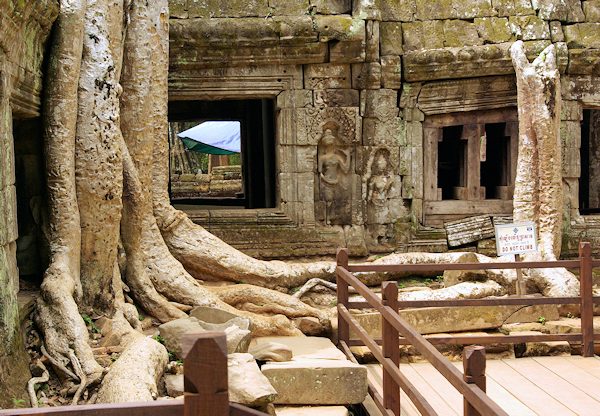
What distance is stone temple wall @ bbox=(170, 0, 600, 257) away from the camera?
334 inches

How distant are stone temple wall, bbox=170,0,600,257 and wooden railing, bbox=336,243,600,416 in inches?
113

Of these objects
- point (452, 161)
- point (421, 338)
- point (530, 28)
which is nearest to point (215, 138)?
point (452, 161)

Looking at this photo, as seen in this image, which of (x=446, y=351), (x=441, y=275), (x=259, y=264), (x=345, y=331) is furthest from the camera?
(x=441, y=275)

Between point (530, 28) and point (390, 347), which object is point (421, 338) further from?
point (530, 28)

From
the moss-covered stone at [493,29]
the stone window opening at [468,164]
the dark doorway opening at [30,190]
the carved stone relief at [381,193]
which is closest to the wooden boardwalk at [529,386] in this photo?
the dark doorway opening at [30,190]

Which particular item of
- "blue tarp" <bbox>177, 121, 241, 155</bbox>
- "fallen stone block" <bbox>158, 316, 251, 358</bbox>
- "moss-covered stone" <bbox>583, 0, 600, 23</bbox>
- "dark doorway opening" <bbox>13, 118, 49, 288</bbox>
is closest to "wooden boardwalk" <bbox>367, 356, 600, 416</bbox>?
"fallen stone block" <bbox>158, 316, 251, 358</bbox>

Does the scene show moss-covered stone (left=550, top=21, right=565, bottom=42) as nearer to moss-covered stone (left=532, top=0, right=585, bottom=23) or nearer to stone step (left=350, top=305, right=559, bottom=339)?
moss-covered stone (left=532, top=0, right=585, bottom=23)

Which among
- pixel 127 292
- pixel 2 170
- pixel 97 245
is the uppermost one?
pixel 2 170

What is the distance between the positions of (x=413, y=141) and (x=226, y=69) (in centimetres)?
223

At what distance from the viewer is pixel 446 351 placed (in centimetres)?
670

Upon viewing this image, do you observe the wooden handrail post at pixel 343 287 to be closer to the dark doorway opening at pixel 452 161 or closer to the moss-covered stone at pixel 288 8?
the moss-covered stone at pixel 288 8

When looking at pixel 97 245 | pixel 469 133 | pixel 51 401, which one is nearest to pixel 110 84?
pixel 97 245

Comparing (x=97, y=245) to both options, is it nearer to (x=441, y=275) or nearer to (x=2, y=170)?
(x=2, y=170)

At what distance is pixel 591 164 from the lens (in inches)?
434
